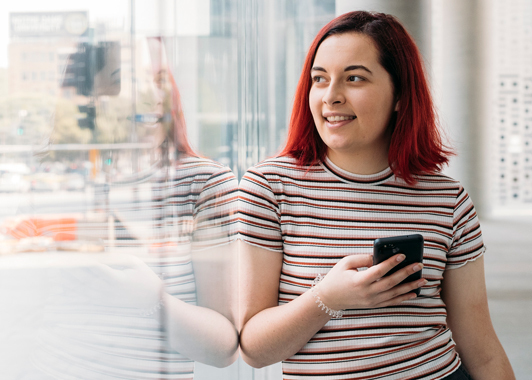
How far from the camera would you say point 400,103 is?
124 centimetres

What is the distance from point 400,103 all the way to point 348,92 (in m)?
0.20

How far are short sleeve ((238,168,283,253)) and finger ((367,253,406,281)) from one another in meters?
0.23

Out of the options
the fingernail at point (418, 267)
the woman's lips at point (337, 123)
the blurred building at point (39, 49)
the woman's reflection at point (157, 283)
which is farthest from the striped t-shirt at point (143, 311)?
the fingernail at point (418, 267)

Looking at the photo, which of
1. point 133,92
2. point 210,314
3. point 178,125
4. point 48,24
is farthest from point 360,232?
point 48,24

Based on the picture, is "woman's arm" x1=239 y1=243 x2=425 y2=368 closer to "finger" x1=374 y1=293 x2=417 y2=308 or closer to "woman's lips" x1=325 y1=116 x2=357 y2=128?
"finger" x1=374 y1=293 x2=417 y2=308

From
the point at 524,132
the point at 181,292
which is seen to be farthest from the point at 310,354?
the point at 524,132

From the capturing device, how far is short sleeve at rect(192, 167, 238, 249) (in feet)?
2.53

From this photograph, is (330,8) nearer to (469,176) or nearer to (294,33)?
(294,33)

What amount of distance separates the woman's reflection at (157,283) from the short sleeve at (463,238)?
628mm

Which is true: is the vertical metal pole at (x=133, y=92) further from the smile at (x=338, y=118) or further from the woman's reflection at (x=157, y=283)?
the smile at (x=338, y=118)

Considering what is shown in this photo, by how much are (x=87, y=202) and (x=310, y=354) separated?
0.80 metres

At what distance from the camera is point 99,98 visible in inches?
17.1

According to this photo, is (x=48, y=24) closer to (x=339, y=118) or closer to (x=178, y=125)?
(x=178, y=125)

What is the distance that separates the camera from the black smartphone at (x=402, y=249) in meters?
1.01
